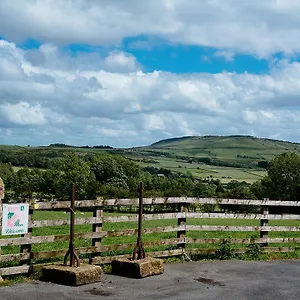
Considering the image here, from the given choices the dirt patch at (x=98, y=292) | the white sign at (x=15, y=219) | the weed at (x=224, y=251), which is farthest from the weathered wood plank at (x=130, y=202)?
the dirt patch at (x=98, y=292)

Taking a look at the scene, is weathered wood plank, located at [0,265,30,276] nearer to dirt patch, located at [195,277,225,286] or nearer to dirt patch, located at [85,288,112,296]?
dirt patch, located at [85,288,112,296]

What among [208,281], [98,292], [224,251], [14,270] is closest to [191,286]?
[208,281]

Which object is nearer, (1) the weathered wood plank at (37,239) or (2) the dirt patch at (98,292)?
(2) the dirt patch at (98,292)

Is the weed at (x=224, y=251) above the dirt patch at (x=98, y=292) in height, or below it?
above

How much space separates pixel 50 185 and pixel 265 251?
90214 millimetres

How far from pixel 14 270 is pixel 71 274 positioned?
120 cm

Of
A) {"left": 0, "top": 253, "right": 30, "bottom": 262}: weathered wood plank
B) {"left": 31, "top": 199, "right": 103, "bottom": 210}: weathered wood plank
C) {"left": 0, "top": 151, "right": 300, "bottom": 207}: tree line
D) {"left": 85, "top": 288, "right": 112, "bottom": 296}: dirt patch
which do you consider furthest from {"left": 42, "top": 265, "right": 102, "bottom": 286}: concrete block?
{"left": 0, "top": 151, "right": 300, "bottom": 207}: tree line

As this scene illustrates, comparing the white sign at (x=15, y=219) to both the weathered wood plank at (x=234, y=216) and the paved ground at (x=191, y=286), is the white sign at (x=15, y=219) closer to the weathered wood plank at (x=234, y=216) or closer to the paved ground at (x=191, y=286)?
the paved ground at (x=191, y=286)

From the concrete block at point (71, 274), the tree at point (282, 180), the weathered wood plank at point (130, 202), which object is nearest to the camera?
the concrete block at point (71, 274)

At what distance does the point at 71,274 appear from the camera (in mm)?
9891

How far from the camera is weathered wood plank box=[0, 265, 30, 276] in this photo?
33.1 ft

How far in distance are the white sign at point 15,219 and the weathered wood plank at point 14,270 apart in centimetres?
68

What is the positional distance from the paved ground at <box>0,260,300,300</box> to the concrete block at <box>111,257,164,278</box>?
0.50 ft

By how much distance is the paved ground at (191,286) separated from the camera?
9383 mm
